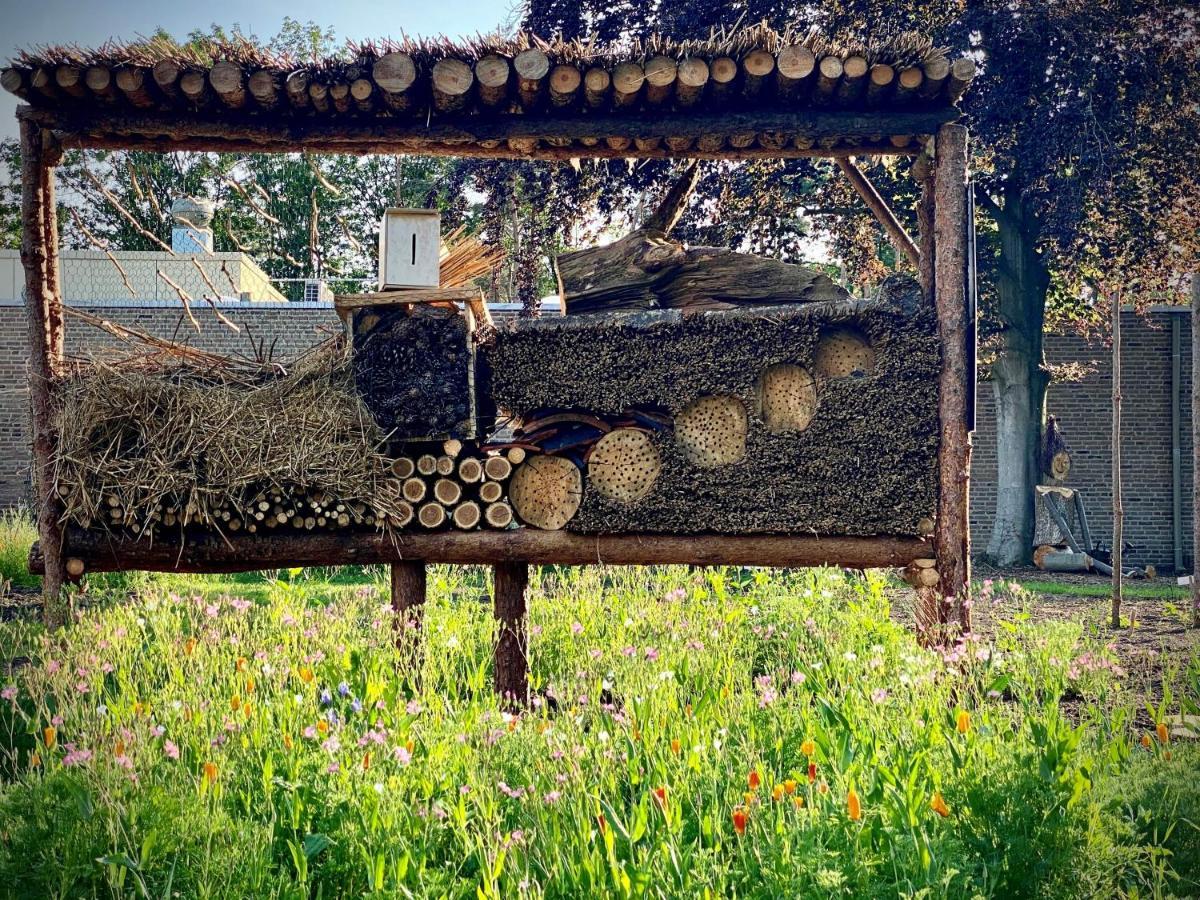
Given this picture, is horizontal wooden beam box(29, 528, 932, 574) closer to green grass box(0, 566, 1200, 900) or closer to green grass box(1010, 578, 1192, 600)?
green grass box(0, 566, 1200, 900)

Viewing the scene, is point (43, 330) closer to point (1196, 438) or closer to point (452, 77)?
point (452, 77)

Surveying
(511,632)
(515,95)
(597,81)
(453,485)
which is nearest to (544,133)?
(515,95)

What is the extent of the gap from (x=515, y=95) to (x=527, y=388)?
1.62 m

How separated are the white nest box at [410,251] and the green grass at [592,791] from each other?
2.20 metres

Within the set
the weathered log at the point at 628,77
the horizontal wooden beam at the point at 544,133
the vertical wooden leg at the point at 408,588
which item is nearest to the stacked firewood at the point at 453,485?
the vertical wooden leg at the point at 408,588

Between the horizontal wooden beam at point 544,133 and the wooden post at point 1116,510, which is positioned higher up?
the horizontal wooden beam at point 544,133

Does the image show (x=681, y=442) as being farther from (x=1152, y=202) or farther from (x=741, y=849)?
(x=1152, y=202)

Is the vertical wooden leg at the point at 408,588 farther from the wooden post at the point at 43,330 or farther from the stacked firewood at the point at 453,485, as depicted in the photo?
the wooden post at the point at 43,330

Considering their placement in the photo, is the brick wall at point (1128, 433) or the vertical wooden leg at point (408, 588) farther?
the brick wall at point (1128, 433)

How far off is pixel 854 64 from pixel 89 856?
5029 millimetres

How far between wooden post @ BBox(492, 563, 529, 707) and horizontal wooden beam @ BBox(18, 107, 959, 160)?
2.45m

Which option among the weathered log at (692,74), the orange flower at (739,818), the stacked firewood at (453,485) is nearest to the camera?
the orange flower at (739,818)

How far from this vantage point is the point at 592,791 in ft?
11.5

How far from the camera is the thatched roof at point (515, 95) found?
19.2 feet
